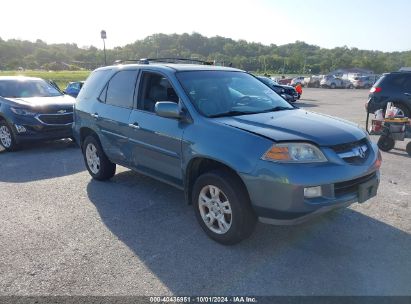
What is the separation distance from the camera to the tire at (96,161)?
5.71 meters

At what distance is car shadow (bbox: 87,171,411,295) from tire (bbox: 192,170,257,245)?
161 mm

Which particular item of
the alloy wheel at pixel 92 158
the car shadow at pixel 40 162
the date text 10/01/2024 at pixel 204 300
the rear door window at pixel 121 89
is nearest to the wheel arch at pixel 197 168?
the date text 10/01/2024 at pixel 204 300

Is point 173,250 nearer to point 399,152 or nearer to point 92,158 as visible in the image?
point 92,158

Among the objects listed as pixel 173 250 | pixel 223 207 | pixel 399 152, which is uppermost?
pixel 223 207

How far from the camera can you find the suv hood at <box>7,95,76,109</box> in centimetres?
825

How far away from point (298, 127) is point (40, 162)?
563cm

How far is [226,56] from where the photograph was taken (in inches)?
3597

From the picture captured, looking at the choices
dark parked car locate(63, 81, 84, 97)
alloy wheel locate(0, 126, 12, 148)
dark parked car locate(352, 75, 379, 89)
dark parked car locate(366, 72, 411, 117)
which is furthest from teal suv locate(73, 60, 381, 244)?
dark parked car locate(352, 75, 379, 89)

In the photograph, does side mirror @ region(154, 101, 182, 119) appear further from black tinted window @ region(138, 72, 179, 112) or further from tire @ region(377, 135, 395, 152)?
tire @ region(377, 135, 395, 152)

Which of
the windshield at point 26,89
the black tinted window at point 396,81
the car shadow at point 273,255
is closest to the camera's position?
the car shadow at point 273,255

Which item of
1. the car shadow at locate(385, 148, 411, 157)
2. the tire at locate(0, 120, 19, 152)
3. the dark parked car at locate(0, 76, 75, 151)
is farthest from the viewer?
the tire at locate(0, 120, 19, 152)

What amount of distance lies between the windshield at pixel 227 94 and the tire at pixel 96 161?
2059 mm

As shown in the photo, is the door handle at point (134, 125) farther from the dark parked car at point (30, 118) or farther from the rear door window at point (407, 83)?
the rear door window at point (407, 83)

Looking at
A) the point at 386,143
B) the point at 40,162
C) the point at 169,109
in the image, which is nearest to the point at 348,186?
the point at 169,109
